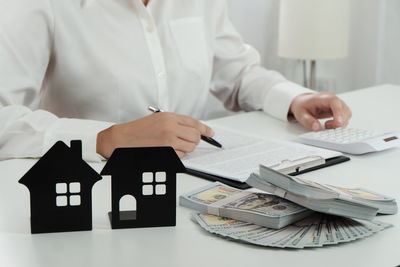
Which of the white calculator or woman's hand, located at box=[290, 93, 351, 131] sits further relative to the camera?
woman's hand, located at box=[290, 93, 351, 131]

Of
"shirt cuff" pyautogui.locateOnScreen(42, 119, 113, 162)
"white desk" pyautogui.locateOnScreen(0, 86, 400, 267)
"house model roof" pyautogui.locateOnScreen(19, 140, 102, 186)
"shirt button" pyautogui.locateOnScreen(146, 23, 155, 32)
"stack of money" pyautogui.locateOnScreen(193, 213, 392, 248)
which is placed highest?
"shirt button" pyautogui.locateOnScreen(146, 23, 155, 32)

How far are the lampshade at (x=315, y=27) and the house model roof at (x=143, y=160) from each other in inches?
92.8

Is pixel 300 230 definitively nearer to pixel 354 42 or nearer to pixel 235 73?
pixel 235 73

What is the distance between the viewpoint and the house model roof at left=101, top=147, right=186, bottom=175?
0.98m

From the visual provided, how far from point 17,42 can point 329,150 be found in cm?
73

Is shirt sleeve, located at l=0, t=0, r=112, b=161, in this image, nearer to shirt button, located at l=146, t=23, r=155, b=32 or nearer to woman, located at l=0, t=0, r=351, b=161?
woman, located at l=0, t=0, r=351, b=161

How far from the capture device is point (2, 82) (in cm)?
149

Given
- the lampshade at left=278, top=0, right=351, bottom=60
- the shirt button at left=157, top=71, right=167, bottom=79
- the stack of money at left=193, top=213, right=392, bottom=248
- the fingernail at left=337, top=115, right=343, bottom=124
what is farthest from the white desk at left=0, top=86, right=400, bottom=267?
the lampshade at left=278, top=0, right=351, bottom=60

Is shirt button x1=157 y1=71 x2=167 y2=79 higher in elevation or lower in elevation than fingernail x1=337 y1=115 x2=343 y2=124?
higher

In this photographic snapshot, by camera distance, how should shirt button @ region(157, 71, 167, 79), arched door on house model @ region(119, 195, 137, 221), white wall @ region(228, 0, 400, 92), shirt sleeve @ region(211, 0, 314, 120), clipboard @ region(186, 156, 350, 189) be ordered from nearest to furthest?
1. arched door on house model @ region(119, 195, 137, 221)
2. clipboard @ region(186, 156, 350, 189)
3. shirt button @ region(157, 71, 167, 79)
4. shirt sleeve @ region(211, 0, 314, 120)
5. white wall @ region(228, 0, 400, 92)

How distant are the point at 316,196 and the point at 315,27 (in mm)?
2372

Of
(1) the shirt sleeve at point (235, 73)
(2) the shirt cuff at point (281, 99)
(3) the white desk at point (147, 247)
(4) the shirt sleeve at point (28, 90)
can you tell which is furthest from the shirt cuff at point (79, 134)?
(1) the shirt sleeve at point (235, 73)

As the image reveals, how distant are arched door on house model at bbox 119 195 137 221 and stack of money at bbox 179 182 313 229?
0.08m

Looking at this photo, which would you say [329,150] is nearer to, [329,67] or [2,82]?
[2,82]
